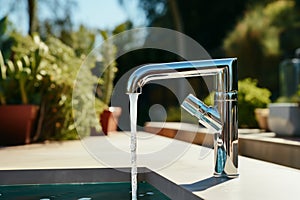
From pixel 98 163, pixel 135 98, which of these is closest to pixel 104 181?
pixel 98 163

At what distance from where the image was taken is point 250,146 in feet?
12.5

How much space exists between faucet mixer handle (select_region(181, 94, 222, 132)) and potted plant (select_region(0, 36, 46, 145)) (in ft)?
9.44

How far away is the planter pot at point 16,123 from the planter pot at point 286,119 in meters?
2.32

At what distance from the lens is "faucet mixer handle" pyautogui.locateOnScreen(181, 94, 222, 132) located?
1.86 m

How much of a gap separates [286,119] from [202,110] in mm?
2477

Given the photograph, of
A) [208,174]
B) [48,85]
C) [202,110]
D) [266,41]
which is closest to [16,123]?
[48,85]

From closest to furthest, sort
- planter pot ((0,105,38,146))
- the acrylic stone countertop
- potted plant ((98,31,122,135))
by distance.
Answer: the acrylic stone countertop < planter pot ((0,105,38,146)) < potted plant ((98,31,122,135))

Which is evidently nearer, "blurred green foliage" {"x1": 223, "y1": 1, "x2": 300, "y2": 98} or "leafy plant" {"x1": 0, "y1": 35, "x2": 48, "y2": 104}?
"leafy plant" {"x1": 0, "y1": 35, "x2": 48, "y2": 104}

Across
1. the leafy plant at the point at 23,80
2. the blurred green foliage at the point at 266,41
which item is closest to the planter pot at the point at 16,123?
the leafy plant at the point at 23,80

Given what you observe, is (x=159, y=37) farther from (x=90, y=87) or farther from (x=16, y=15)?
(x=90, y=87)

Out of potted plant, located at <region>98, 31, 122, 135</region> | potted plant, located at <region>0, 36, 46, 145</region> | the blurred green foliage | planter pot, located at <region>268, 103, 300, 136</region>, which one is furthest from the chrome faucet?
the blurred green foliage

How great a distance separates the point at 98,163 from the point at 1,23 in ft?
9.27

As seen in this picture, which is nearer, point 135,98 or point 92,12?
point 135,98

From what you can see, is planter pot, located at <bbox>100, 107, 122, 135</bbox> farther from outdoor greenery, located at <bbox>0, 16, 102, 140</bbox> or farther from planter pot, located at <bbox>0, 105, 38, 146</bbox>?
planter pot, located at <bbox>0, 105, 38, 146</bbox>
